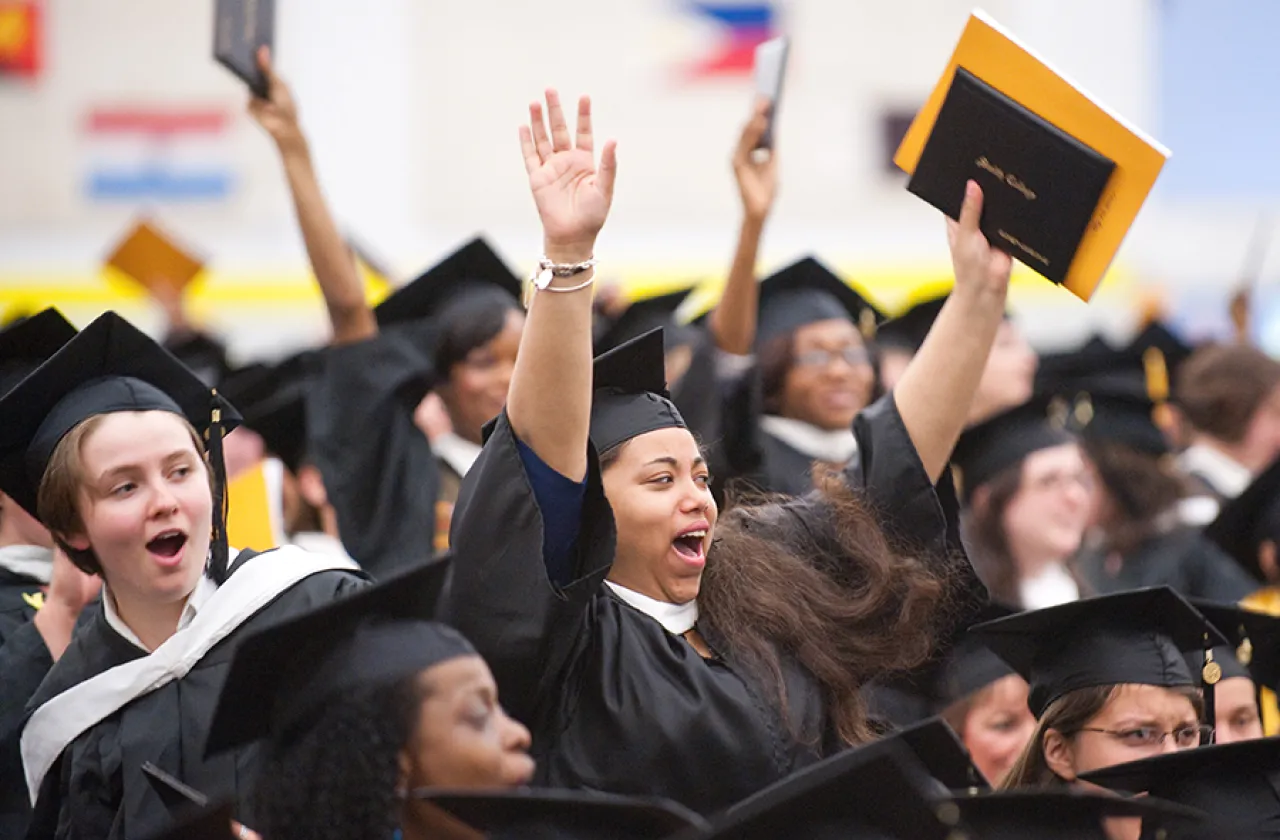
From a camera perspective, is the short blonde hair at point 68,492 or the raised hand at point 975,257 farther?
the raised hand at point 975,257

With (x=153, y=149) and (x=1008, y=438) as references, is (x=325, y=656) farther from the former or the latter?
(x=153, y=149)

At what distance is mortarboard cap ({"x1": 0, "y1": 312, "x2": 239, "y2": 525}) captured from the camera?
3.10m

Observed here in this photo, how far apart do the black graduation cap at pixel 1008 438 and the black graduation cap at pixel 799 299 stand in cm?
52

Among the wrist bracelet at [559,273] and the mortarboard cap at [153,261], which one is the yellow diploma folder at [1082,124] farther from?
the mortarboard cap at [153,261]

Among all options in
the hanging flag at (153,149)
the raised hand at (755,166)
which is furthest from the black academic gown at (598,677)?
the hanging flag at (153,149)

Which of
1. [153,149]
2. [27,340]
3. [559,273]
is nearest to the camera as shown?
[559,273]

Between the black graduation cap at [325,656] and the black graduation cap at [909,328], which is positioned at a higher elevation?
the black graduation cap at [325,656]

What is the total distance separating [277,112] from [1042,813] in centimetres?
264

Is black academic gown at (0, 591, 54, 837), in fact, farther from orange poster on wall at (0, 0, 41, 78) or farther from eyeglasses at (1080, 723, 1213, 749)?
orange poster on wall at (0, 0, 41, 78)

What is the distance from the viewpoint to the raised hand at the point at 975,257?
316cm

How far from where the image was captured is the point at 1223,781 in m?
2.89

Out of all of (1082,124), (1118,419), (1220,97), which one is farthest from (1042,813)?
(1220,97)

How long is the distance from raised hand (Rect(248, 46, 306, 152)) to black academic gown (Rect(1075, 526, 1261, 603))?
2.78 m

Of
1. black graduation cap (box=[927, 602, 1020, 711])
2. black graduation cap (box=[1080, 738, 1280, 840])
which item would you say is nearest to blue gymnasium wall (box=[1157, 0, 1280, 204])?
black graduation cap (box=[927, 602, 1020, 711])
